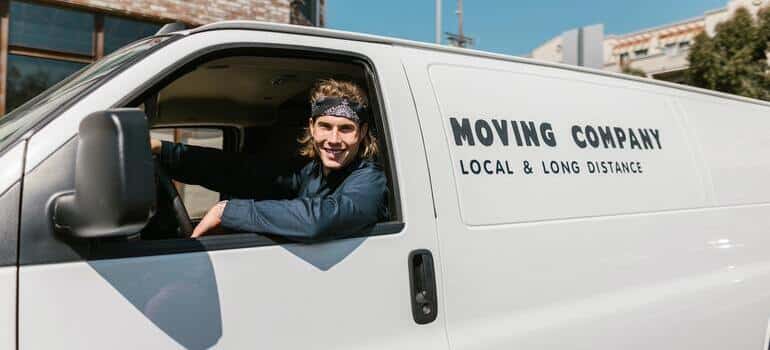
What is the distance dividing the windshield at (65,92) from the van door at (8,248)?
0.40 ft

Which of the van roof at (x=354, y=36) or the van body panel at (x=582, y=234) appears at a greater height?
the van roof at (x=354, y=36)

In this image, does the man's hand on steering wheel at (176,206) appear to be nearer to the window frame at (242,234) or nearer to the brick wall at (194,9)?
the window frame at (242,234)

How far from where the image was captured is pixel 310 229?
1.74m

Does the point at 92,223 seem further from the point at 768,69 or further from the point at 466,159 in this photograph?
the point at 768,69

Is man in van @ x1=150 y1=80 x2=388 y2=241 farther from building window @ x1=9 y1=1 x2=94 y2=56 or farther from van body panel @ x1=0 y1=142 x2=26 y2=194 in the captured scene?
building window @ x1=9 y1=1 x2=94 y2=56

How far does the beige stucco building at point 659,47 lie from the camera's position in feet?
107

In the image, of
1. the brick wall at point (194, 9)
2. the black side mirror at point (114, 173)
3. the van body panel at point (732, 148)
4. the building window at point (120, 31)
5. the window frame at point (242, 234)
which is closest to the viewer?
the black side mirror at point (114, 173)

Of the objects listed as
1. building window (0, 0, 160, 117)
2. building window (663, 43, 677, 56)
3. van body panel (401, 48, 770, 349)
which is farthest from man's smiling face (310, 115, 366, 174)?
building window (663, 43, 677, 56)

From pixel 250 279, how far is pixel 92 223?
0.48 m

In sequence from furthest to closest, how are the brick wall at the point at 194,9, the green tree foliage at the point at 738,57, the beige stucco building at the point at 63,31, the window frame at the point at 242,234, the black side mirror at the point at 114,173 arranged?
the green tree foliage at the point at 738,57 → the brick wall at the point at 194,9 → the beige stucco building at the point at 63,31 → the window frame at the point at 242,234 → the black side mirror at the point at 114,173

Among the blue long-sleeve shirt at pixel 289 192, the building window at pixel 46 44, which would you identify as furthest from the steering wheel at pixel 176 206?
the building window at pixel 46 44

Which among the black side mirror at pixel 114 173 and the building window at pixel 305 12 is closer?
the black side mirror at pixel 114 173

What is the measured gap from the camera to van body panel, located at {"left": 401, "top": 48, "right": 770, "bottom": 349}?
81.9 inches

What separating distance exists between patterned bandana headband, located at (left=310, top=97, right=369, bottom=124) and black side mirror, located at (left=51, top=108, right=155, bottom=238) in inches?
34.2
